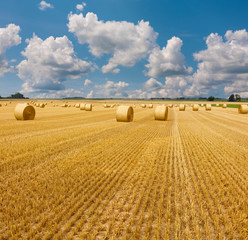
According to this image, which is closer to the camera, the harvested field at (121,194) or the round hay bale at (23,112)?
the harvested field at (121,194)

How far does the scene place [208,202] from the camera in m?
4.55

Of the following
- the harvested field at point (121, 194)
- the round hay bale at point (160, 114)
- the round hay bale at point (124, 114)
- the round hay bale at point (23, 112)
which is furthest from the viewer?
the round hay bale at point (160, 114)

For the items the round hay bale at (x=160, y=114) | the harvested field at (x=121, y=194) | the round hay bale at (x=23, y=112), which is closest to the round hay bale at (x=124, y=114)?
the round hay bale at (x=160, y=114)

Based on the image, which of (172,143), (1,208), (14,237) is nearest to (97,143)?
(172,143)

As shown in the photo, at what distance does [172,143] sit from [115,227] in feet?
25.5

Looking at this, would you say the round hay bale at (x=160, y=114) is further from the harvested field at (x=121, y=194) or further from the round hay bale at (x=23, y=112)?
the round hay bale at (x=23, y=112)

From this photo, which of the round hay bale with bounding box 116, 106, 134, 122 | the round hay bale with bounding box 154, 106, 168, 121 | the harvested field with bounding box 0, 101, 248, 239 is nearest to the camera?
the harvested field with bounding box 0, 101, 248, 239

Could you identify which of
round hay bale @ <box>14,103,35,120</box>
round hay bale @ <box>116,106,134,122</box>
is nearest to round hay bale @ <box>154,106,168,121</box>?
round hay bale @ <box>116,106,134,122</box>

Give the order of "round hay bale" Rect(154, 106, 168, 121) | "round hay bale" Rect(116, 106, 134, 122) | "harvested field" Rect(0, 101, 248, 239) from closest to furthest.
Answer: "harvested field" Rect(0, 101, 248, 239)
"round hay bale" Rect(116, 106, 134, 122)
"round hay bale" Rect(154, 106, 168, 121)

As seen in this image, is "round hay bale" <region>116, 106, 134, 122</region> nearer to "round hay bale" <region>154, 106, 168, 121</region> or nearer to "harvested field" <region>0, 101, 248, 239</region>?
"round hay bale" <region>154, 106, 168, 121</region>

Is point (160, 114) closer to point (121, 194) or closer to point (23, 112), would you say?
point (23, 112)

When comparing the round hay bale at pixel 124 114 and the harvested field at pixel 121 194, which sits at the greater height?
the round hay bale at pixel 124 114

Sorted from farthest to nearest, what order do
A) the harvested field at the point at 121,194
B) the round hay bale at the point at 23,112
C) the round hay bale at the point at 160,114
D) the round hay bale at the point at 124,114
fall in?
the round hay bale at the point at 160,114
the round hay bale at the point at 23,112
the round hay bale at the point at 124,114
the harvested field at the point at 121,194

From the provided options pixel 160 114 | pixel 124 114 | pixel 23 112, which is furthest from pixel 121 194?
pixel 23 112
